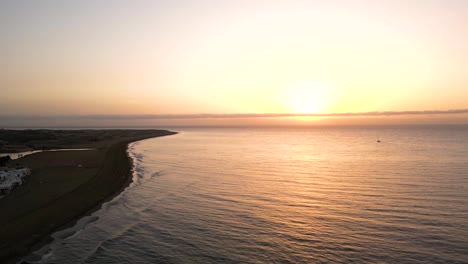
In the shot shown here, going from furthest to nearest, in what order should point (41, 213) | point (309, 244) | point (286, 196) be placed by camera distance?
point (286, 196)
point (41, 213)
point (309, 244)

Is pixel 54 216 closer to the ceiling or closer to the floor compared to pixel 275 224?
closer to the ceiling

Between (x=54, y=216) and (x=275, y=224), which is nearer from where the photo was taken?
(x=275, y=224)

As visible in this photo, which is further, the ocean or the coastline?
the coastline

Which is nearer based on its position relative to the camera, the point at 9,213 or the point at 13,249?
the point at 13,249

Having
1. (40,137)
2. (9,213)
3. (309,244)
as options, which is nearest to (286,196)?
(309,244)

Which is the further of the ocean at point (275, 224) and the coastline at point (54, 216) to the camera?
the coastline at point (54, 216)

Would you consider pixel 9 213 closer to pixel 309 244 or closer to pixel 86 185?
pixel 86 185

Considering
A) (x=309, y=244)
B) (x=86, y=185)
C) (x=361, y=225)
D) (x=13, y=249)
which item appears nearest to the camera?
(x=13, y=249)
